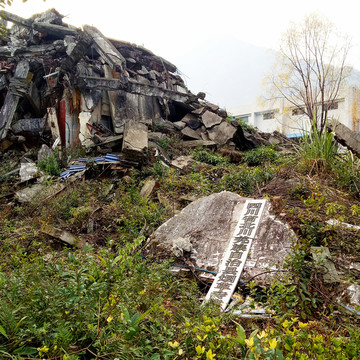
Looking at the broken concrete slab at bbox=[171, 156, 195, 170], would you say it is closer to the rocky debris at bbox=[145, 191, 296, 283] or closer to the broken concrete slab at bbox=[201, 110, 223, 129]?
the broken concrete slab at bbox=[201, 110, 223, 129]

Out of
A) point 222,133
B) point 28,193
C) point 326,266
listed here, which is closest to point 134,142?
point 28,193

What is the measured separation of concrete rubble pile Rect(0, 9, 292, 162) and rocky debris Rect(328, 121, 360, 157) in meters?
5.47

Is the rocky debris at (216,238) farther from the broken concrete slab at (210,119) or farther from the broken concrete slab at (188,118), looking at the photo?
the broken concrete slab at (188,118)

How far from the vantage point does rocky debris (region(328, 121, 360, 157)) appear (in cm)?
569

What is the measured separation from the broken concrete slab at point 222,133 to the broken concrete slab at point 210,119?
18 cm

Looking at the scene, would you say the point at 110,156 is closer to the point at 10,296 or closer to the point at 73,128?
the point at 73,128

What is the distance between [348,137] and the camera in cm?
576

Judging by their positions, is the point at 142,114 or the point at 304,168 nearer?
the point at 304,168

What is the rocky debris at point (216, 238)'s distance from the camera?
3.83 m

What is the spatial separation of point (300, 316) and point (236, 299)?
705 millimetres

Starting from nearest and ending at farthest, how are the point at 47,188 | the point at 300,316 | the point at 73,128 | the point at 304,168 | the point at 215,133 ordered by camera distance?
the point at 300,316, the point at 304,168, the point at 47,188, the point at 73,128, the point at 215,133

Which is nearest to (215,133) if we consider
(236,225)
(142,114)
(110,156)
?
(142,114)

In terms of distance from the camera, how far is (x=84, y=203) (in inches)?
271

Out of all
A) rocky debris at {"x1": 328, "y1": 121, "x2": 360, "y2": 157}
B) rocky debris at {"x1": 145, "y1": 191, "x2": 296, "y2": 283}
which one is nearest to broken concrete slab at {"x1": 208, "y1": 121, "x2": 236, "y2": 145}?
rocky debris at {"x1": 328, "y1": 121, "x2": 360, "y2": 157}
